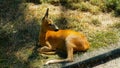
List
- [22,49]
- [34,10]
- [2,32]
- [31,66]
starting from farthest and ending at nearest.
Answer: [34,10], [2,32], [22,49], [31,66]

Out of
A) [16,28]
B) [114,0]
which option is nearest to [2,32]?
[16,28]

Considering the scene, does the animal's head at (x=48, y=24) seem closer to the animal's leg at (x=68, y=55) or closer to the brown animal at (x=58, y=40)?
the brown animal at (x=58, y=40)

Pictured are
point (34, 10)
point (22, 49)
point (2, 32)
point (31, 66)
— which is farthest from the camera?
point (34, 10)

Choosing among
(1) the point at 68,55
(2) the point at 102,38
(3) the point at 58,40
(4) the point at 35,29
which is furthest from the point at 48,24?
(2) the point at 102,38

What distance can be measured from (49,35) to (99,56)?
3.35 ft

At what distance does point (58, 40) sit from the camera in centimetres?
665

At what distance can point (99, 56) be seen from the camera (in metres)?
6.66

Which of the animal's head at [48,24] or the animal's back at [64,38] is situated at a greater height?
the animal's head at [48,24]

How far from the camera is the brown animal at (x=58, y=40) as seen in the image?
6441 millimetres

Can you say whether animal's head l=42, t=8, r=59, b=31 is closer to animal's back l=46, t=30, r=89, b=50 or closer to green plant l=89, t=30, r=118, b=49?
animal's back l=46, t=30, r=89, b=50

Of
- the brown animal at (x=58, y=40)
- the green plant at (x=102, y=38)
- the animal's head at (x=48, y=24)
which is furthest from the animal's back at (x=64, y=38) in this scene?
the green plant at (x=102, y=38)

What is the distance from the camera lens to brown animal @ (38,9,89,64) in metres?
6.44

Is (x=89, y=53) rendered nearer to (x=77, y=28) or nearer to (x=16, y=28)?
(x=77, y=28)

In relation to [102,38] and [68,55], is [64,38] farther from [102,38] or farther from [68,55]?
[102,38]
